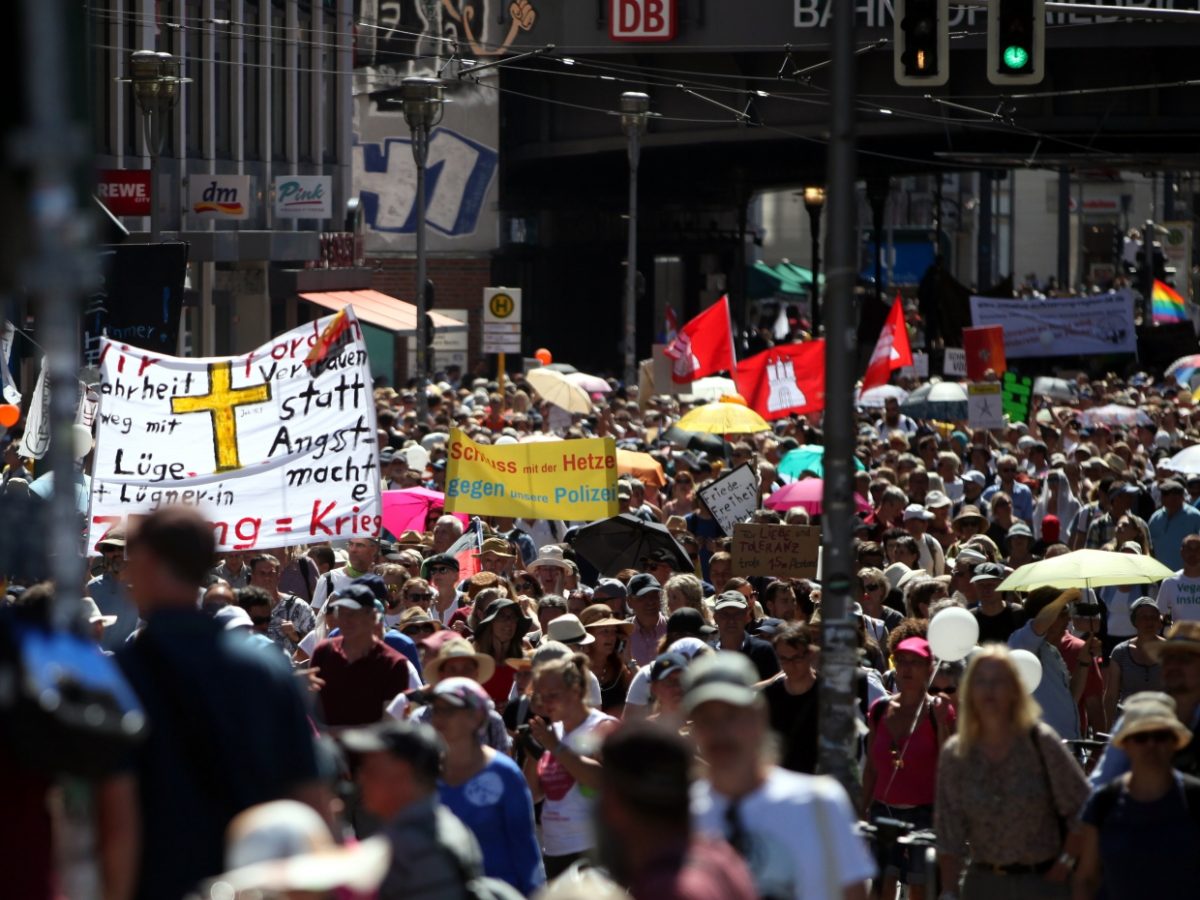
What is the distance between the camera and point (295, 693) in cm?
482

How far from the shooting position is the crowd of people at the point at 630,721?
448 cm

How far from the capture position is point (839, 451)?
8.28 m

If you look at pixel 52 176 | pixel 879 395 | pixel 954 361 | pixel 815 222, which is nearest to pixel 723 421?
pixel 879 395

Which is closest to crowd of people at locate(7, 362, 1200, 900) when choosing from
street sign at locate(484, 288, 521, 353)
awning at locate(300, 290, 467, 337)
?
street sign at locate(484, 288, 521, 353)

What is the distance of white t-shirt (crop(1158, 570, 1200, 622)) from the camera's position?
43.2 feet

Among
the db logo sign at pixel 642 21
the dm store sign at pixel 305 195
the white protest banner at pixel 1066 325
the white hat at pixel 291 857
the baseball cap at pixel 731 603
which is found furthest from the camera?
the dm store sign at pixel 305 195

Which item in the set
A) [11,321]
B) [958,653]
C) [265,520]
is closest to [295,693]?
[958,653]

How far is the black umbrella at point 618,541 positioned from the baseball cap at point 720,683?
8.99 metres

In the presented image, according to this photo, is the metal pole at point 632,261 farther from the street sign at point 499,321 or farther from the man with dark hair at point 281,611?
the man with dark hair at point 281,611

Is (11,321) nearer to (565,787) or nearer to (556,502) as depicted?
(556,502)

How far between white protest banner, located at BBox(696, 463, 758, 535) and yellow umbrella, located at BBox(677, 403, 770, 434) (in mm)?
5149

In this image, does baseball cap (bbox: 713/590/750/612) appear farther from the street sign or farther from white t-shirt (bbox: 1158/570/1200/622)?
the street sign

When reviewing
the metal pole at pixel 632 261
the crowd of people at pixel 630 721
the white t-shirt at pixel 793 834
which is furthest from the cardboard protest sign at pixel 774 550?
the metal pole at pixel 632 261

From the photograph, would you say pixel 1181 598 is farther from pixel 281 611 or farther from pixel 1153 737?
pixel 1153 737
